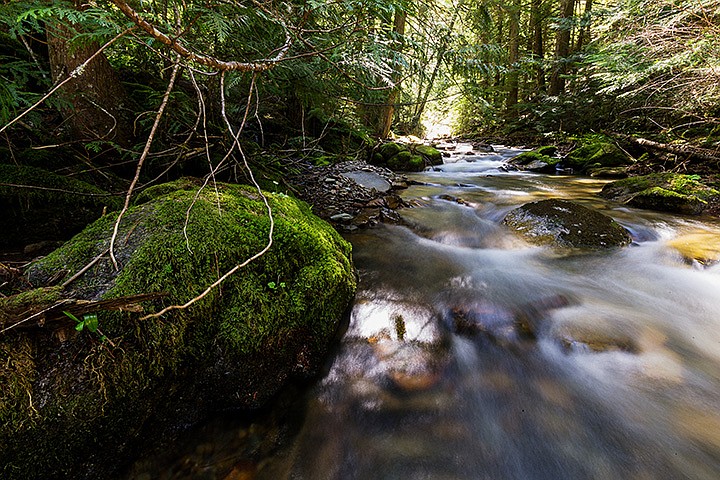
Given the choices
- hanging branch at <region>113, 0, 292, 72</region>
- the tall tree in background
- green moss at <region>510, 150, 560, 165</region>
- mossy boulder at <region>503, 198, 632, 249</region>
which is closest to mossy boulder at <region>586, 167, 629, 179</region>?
green moss at <region>510, 150, 560, 165</region>

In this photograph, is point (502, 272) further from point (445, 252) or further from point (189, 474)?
point (189, 474)

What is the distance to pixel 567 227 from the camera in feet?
13.9

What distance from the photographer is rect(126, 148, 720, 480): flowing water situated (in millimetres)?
1689

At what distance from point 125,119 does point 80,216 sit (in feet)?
4.35

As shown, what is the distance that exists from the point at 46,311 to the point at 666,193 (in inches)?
304

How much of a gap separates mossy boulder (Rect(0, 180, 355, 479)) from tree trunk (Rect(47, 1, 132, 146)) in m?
1.70

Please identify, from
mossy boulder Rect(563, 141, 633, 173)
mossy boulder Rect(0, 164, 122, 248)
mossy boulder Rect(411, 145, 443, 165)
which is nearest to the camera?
mossy boulder Rect(0, 164, 122, 248)

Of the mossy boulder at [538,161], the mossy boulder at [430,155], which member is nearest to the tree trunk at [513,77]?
the mossy boulder at [538,161]

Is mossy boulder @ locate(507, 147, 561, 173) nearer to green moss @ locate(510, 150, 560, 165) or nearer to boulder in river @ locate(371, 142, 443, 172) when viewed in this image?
green moss @ locate(510, 150, 560, 165)

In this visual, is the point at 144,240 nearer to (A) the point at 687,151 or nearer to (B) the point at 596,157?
(A) the point at 687,151

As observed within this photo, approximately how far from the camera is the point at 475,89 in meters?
4.20

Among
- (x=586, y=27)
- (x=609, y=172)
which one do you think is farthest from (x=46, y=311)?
(x=586, y=27)

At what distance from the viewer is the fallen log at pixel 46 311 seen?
46.6 inches

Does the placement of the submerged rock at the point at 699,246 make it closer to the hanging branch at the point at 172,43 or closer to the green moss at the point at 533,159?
the hanging branch at the point at 172,43
